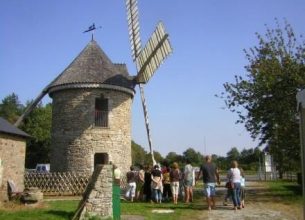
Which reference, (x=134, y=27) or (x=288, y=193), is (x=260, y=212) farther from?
(x=134, y=27)

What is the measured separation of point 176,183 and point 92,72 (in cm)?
1026

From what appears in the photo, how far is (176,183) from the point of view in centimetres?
1670

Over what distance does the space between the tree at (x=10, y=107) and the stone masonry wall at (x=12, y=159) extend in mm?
42833

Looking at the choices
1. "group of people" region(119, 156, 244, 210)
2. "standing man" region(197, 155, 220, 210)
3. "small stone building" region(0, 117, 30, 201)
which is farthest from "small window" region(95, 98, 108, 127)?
"standing man" region(197, 155, 220, 210)

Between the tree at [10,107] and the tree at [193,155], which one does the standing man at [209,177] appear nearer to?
the tree at [10,107]

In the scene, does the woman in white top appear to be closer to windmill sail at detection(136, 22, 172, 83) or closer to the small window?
the small window

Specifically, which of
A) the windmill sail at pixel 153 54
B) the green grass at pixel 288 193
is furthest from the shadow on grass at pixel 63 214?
the windmill sail at pixel 153 54

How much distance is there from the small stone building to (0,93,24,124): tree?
4284 centimetres

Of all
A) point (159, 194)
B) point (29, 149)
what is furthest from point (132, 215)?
point (29, 149)

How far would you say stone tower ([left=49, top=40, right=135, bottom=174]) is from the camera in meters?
24.0

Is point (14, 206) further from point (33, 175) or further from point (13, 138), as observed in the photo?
point (33, 175)

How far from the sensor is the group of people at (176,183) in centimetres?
1432

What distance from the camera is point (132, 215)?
13289mm

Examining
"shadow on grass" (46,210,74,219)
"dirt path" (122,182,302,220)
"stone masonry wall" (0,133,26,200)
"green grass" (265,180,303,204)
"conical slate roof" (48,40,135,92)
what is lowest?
"dirt path" (122,182,302,220)
